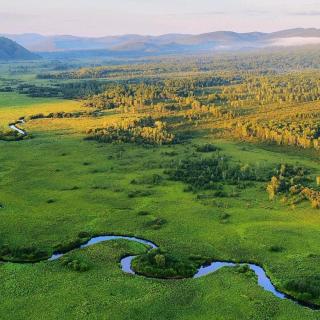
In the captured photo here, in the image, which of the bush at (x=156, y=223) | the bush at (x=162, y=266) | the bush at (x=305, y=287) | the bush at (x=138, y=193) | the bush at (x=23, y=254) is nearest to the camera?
the bush at (x=305, y=287)

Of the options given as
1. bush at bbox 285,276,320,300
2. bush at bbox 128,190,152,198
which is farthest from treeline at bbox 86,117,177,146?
bush at bbox 285,276,320,300

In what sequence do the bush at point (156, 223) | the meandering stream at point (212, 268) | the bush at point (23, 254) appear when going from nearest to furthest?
1. the meandering stream at point (212, 268)
2. the bush at point (23, 254)
3. the bush at point (156, 223)

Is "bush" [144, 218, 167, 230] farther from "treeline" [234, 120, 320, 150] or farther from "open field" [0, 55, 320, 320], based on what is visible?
"treeline" [234, 120, 320, 150]

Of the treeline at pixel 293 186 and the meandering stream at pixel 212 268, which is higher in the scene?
the treeline at pixel 293 186

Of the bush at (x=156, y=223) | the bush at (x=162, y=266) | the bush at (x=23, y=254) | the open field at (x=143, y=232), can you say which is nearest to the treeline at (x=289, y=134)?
the open field at (x=143, y=232)

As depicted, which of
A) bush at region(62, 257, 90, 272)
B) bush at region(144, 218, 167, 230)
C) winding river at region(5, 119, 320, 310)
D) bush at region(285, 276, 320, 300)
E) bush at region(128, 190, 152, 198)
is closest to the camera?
bush at region(285, 276, 320, 300)

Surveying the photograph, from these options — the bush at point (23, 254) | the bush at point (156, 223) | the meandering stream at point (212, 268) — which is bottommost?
the meandering stream at point (212, 268)

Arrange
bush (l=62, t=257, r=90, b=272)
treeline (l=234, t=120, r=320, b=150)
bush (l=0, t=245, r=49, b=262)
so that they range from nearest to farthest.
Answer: bush (l=62, t=257, r=90, b=272), bush (l=0, t=245, r=49, b=262), treeline (l=234, t=120, r=320, b=150)

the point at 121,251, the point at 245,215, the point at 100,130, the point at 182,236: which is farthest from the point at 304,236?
the point at 100,130

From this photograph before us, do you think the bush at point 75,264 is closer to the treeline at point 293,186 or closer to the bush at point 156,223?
the bush at point 156,223

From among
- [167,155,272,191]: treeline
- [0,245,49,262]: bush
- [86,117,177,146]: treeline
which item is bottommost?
[0,245,49,262]: bush

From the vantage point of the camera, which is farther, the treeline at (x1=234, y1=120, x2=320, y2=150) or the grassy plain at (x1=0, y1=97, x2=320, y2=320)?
the treeline at (x1=234, y1=120, x2=320, y2=150)

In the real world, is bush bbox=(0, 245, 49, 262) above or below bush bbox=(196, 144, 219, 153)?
below

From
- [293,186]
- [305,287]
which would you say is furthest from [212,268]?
[293,186]
